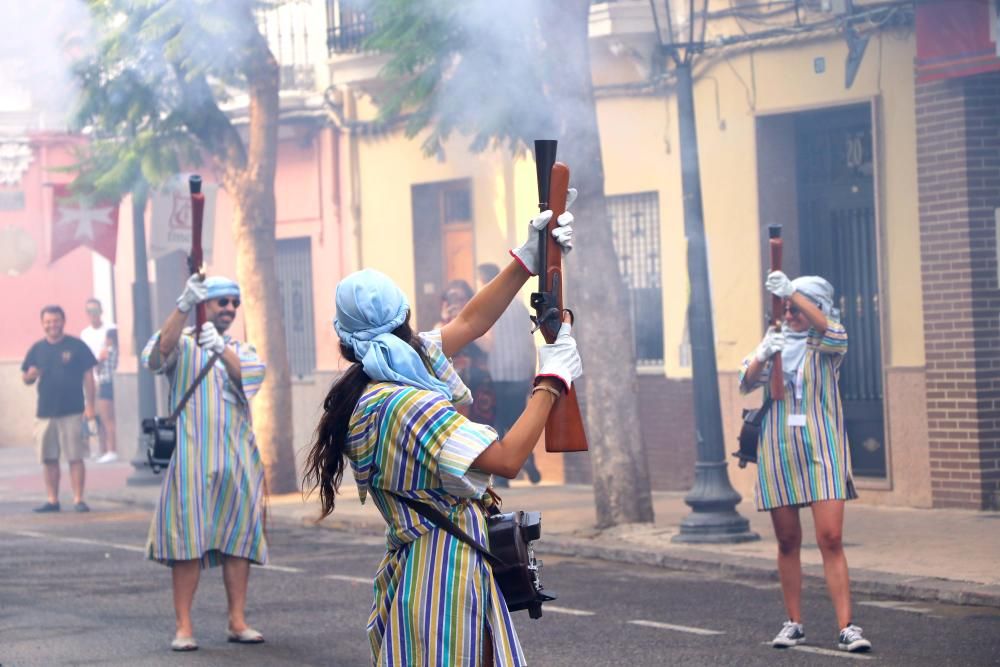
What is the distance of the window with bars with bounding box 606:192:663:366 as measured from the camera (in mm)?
15156

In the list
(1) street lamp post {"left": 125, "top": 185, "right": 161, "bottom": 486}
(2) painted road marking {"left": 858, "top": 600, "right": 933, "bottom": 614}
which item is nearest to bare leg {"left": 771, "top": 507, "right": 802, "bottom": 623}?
(2) painted road marking {"left": 858, "top": 600, "right": 933, "bottom": 614}

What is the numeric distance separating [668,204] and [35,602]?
7.03 m

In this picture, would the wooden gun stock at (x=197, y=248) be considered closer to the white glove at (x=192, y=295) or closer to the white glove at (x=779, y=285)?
the white glove at (x=192, y=295)

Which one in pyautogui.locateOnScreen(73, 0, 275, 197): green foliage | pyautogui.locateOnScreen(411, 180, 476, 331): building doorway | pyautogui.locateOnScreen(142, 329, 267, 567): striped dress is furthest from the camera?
pyautogui.locateOnScreen(411, 180, 476, 331): building doorway

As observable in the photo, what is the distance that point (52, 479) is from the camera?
50.8ft

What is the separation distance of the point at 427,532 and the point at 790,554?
382cm

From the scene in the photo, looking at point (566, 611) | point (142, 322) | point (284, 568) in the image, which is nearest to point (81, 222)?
point (142, 322)

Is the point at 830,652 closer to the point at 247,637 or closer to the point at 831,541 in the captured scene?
the point at 831,541

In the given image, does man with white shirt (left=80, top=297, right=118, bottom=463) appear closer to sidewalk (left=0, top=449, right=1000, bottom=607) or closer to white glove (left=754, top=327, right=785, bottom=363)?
sidewalk (left=0, top=449, right=1000, bottom=607)

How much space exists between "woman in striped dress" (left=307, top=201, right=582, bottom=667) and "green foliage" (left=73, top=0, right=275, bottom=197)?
968 centimetres

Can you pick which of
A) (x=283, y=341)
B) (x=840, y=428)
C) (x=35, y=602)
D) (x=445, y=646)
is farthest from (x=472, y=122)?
(x=445, y=646)

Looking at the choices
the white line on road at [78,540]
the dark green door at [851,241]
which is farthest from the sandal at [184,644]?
the dark green door at [851,241]

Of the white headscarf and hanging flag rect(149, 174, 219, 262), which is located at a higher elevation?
hanging flag rect(149, 174, 219, 262)

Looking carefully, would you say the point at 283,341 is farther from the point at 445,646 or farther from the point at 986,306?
the point at 445,646
